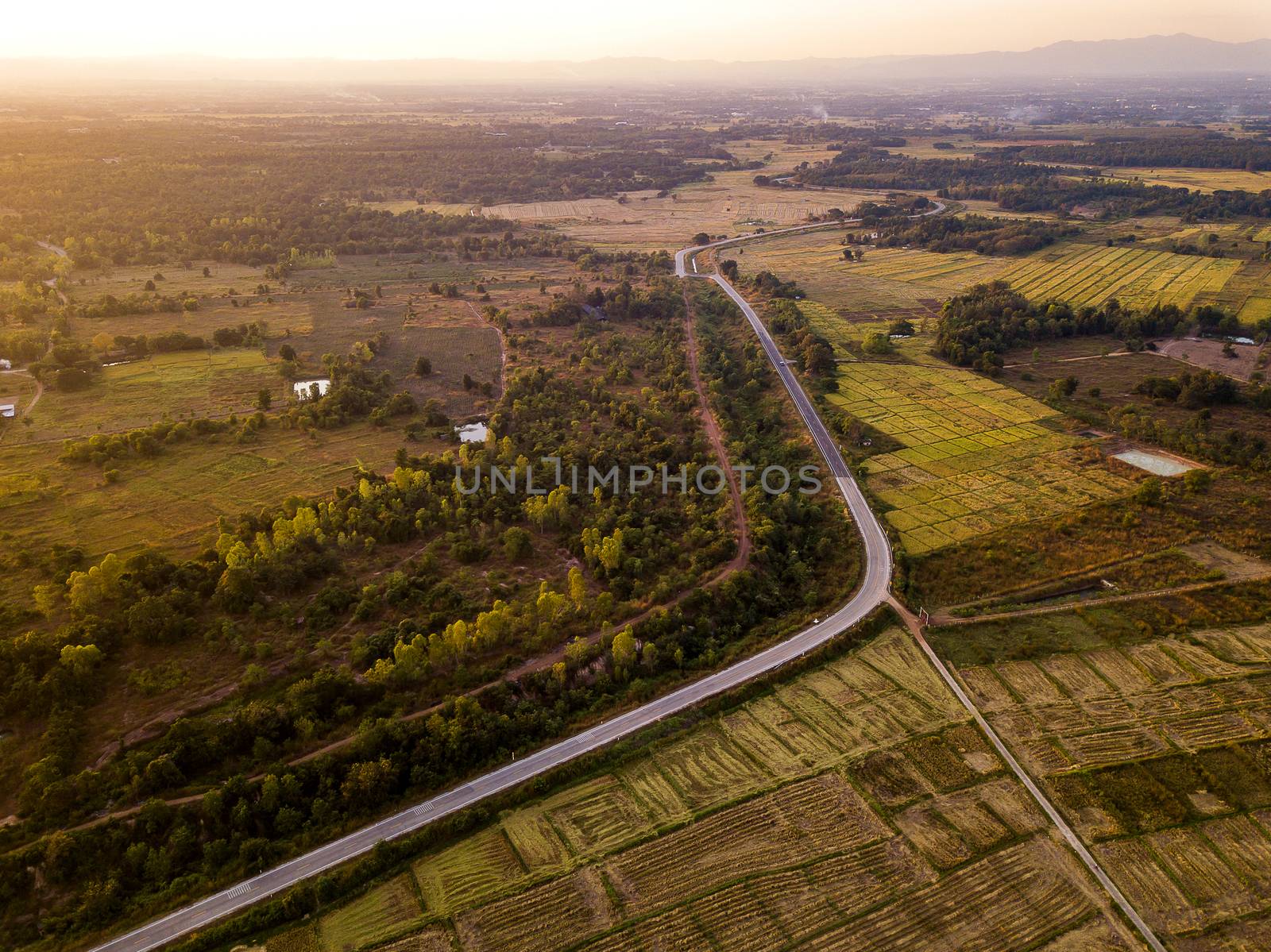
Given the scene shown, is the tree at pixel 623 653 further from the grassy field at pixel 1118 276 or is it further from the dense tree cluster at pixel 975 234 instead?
the dense tree cluster at pixel 975 234

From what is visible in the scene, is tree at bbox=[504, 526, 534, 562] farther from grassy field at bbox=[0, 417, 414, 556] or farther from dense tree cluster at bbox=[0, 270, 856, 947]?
grassy field at bbox=[0, 417, 414, 556]

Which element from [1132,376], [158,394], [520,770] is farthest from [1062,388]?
[158,394]

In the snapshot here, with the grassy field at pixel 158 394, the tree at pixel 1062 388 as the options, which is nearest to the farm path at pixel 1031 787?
the tree at pixel 1062 388

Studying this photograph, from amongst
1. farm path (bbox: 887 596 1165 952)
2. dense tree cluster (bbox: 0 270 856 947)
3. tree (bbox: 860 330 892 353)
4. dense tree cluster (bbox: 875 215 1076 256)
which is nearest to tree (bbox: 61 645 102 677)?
dense tree cluster (bbox: 0 270 856 947)

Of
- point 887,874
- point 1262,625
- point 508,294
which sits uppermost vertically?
point 508,294

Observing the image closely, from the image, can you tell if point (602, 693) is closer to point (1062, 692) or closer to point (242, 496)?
point (1062, 692)

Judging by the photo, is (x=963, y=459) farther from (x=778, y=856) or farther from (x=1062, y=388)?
(x=778, y=856)

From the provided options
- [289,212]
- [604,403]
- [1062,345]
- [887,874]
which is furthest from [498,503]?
[289,212]
